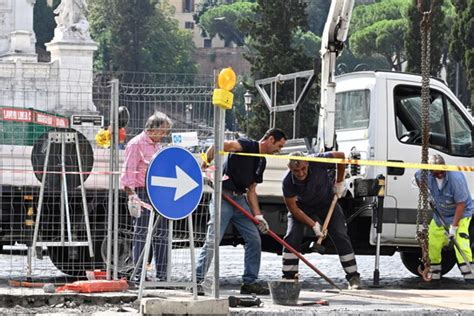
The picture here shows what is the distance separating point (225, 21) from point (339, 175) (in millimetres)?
145228

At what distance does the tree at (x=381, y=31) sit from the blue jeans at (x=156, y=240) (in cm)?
9861

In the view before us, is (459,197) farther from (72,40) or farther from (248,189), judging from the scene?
(72,40)

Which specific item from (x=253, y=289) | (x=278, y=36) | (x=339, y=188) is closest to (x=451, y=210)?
(x=339, y=188)

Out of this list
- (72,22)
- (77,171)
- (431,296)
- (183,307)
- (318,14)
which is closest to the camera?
(183,307)

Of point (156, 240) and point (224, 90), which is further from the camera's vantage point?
point (156, 240)

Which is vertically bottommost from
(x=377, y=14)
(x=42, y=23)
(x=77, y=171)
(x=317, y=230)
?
(x=317, y=230)

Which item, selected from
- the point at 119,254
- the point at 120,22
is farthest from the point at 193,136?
the point at 120,22

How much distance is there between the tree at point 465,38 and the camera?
6109 cm

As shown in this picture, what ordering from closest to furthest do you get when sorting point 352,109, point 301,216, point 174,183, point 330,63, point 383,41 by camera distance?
point 174,183
point 301,216
point 352,109
point 330,63
point 383,41

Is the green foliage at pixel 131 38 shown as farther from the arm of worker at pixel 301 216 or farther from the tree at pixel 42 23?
the arm of worker at pixel 301 216

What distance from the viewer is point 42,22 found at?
11812 cm

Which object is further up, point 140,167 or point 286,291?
point 140,167

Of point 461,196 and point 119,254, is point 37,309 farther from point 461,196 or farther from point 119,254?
point 461,196

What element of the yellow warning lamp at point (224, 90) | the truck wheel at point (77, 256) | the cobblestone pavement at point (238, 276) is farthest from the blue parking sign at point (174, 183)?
the truck wheel at point (77, 256)
